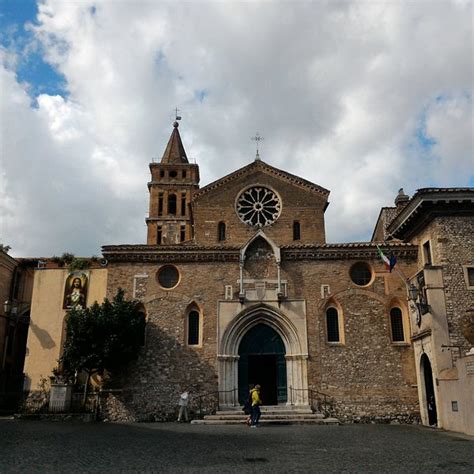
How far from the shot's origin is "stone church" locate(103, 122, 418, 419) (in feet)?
71.3

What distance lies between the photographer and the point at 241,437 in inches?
583

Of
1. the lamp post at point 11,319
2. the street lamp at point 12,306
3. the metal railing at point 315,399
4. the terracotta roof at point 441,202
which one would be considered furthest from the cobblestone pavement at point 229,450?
the lamp post at point 11,319

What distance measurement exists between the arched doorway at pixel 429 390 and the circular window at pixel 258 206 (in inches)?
508

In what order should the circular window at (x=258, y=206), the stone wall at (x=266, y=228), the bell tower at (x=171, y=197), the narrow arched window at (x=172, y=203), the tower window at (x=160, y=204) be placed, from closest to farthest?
the stone wall at (x=266, y=228)
the circular window at (x=258, y=206)
the bell tower at (x=171, y=197)
the tower window at (x=160, y=204)
the narrow arched window at (x=172, y=203)

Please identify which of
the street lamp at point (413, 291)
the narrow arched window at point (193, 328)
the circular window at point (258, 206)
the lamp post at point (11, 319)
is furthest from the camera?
the circular window at point (258, 206)

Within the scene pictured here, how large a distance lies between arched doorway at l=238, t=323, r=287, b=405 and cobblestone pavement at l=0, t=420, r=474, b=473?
5.17 meters

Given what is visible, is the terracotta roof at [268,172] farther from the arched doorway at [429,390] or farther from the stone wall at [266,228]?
the arched doorway at [429,390]

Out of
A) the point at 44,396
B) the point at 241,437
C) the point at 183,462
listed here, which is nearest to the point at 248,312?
the point at 241,437

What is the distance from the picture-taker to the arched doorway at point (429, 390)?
790 inches

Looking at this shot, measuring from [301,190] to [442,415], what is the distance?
16.4 m

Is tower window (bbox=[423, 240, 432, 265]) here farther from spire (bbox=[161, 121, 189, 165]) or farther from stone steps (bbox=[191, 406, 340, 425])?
spire (bbox=[161, 121, 189, 165])

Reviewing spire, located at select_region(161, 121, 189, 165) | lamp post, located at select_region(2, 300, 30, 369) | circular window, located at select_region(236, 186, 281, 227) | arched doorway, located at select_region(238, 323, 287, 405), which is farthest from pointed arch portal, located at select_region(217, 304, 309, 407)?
spire, located at select_region(161, 121, 189, 165)

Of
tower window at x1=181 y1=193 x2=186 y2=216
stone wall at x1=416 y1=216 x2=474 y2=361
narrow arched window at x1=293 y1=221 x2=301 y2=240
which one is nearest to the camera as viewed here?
stone wall at x1=416 y1=216 x2=474 y2=361

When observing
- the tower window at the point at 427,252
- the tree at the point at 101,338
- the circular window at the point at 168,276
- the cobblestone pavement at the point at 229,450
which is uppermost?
the tower window at the point at 427,252
